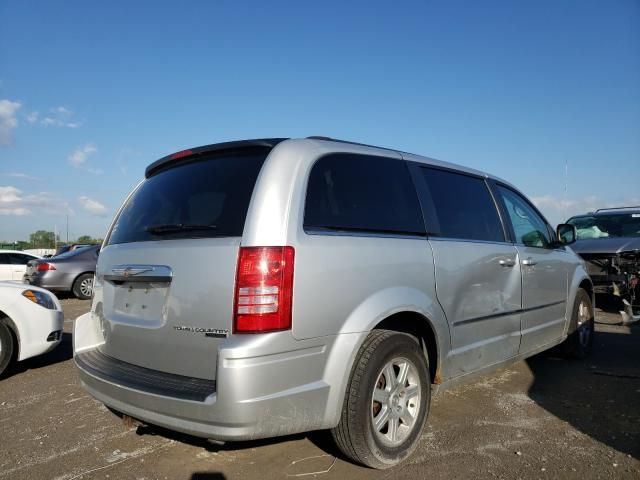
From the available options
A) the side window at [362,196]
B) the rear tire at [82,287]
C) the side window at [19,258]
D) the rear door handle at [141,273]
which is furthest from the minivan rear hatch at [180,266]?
the side window at [19,258]

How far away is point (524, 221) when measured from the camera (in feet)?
14.9

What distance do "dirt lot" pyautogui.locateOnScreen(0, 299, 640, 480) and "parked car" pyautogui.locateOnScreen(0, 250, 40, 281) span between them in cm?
1050

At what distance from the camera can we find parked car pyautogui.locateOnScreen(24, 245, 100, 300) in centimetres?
1148

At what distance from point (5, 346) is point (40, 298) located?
58 centimetres

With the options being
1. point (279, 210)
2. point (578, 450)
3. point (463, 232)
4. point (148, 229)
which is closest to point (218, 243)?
point (279, 210)

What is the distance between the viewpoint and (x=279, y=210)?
2416 millimetres

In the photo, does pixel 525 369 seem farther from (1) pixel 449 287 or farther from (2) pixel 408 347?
(2) pixel 408 347

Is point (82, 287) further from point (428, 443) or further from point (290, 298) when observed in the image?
point (290, 298)

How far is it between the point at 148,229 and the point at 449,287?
6.39 ft

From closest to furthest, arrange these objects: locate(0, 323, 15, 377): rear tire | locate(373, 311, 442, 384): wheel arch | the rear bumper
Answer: the rear bumper
locate(373, 311, 442, 384): wheel arch
locate(0, 323, 15, 377): rear tire

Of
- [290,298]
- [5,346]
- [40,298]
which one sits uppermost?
[290,298]

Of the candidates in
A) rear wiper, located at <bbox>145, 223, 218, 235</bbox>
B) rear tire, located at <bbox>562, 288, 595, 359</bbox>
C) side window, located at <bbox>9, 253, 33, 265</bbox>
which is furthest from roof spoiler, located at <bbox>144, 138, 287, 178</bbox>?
side window, located at <bbox>9, 253, 33, 265</bbox>

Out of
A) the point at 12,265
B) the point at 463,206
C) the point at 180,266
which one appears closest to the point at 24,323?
the point at 180,266

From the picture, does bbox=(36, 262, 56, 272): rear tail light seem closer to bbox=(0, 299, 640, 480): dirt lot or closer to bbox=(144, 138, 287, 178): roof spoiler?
bbox=(0, 299, 640, 480): dirt lot
